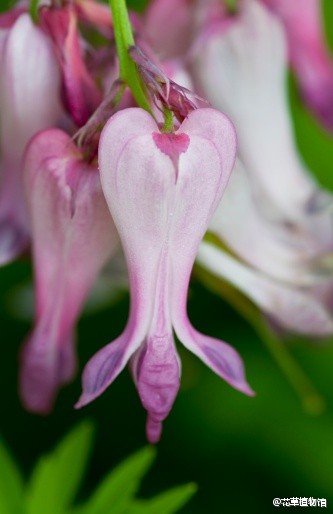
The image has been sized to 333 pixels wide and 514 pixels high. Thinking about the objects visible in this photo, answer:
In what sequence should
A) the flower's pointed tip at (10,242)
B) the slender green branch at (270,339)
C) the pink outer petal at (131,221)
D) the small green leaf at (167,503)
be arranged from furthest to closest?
the slender green branch at (270,339) → the flower's pointed tip at (10,242) → the small green leaf at (167,503) → the pink outer petal at (131,221)

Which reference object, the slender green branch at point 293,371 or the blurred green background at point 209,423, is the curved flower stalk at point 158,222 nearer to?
the slender green branch at point 293,371

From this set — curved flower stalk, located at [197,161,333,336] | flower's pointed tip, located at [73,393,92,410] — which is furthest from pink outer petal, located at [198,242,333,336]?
flower's pointed tip, located at [73,393,92,410]

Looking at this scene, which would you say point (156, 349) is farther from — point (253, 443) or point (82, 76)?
point (253, 443)

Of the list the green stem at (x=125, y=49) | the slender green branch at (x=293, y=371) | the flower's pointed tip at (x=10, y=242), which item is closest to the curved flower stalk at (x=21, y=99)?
the flower's pointed tip at (x=10, y=242)

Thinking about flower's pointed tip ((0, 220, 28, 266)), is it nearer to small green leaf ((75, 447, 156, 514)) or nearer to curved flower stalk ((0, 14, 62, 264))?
curved flower stalk ((0, 14, 62, 264))

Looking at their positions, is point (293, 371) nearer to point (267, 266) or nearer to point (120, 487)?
point (267, 266)

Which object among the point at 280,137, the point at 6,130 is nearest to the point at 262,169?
the point at 280,137

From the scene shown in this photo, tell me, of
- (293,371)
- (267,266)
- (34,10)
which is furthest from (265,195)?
(34,10)
